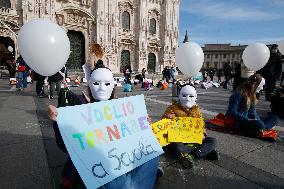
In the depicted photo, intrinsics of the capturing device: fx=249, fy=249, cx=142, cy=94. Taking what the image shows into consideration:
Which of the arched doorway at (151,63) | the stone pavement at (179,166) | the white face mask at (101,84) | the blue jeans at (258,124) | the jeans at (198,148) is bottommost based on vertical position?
the stone pavement at (179,166)

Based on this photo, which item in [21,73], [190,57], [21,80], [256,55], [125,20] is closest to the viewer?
[190,57]

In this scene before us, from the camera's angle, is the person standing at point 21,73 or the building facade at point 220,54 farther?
the building facade at point 220,54

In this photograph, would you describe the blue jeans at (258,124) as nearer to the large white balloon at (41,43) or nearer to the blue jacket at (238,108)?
the blue jacket at (238,108)

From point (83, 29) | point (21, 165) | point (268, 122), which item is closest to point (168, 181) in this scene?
point (21, 165)

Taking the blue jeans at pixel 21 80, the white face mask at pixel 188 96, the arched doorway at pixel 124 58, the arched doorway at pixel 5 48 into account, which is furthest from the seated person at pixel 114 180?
the arched doorway at pixel 124 58

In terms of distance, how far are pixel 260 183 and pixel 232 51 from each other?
83499 millimetres

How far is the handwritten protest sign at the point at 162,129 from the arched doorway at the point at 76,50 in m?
22.1

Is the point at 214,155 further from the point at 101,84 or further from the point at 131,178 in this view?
the point at 101,84

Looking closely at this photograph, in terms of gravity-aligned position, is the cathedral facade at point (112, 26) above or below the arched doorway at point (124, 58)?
above

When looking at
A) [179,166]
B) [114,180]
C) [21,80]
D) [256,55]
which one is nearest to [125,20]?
[21,80]

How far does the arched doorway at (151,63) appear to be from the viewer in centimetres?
3049

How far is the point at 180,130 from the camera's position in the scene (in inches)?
135

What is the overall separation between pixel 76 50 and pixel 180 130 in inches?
911

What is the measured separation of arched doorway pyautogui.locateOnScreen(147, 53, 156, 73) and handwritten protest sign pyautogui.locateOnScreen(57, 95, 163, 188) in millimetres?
27927
